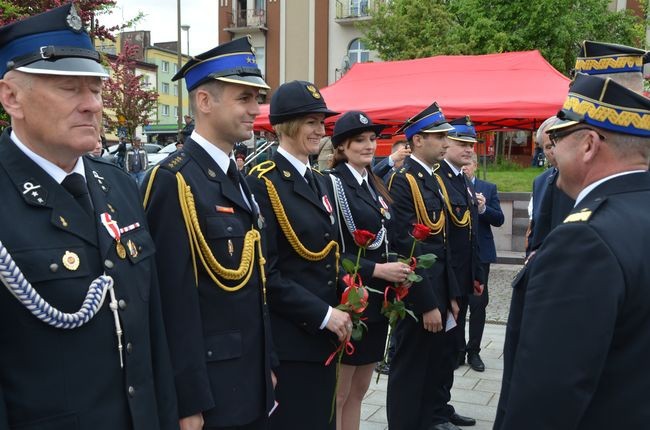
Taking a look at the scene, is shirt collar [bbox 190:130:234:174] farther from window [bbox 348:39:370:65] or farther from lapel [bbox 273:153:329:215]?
window [bbox 348:39:370:65]

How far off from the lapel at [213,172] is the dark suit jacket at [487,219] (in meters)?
3.92

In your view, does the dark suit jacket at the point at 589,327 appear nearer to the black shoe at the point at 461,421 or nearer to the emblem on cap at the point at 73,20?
the emblem on cap at the point at 73,20

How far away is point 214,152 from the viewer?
265 cm

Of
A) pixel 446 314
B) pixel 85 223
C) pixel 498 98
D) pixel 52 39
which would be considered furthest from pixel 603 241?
pixel 498 98

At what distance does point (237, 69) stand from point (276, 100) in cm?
68

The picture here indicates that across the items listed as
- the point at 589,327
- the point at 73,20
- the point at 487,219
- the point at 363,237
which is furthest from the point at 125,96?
the point at 589,327

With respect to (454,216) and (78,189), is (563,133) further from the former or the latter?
(454,216)

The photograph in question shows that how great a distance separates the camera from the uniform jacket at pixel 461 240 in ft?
14.7

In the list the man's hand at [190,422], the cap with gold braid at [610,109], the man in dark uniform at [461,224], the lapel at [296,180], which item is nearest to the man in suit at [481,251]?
the man in dark uniform at [461,224]

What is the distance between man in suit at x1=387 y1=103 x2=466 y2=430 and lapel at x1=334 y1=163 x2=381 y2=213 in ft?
1.29

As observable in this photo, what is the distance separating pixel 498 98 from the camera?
9.52 metres

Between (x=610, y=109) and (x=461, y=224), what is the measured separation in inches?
102

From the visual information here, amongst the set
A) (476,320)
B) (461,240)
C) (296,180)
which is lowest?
(476,320)

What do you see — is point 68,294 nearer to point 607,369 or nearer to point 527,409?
point 527,409
